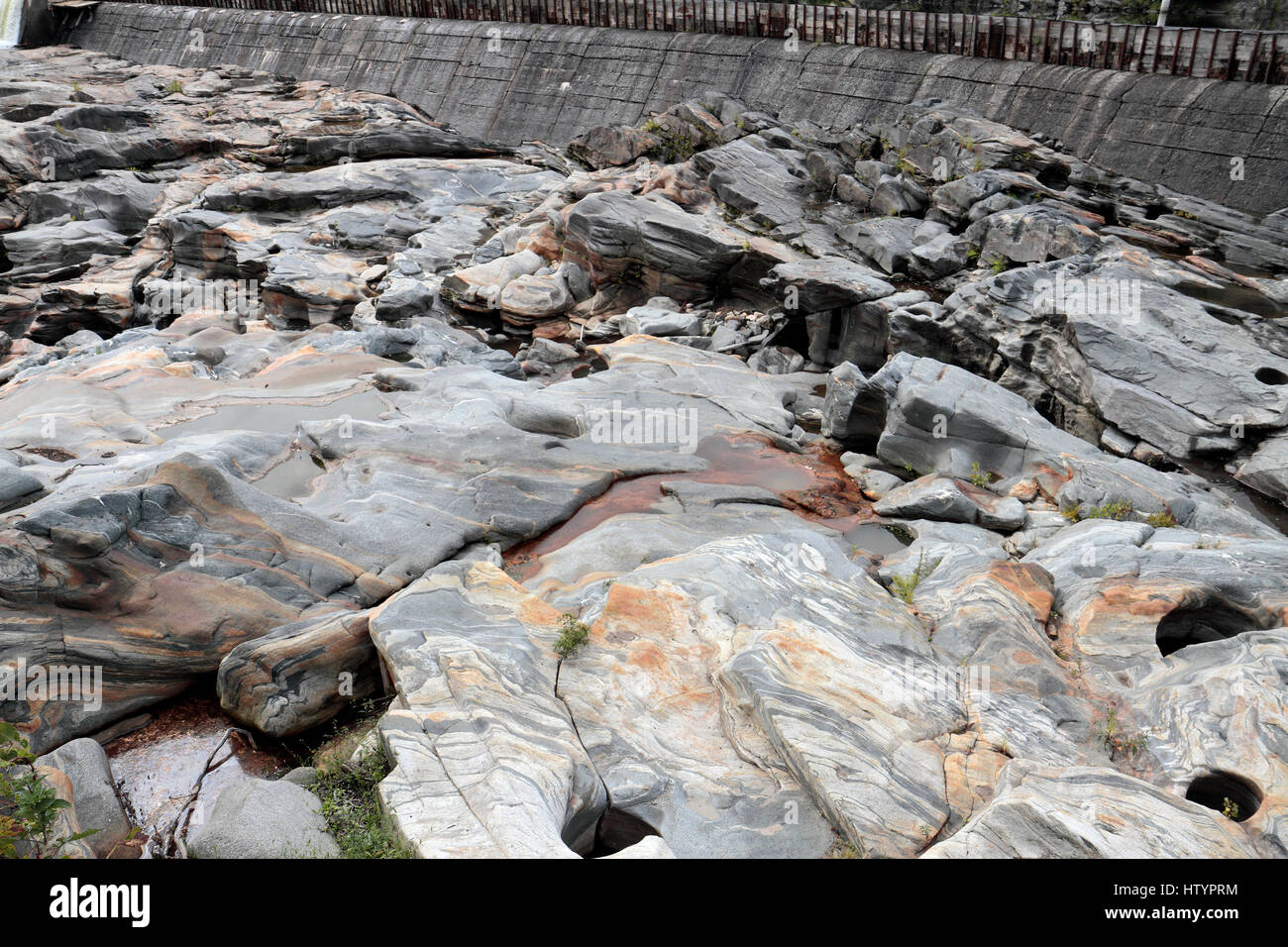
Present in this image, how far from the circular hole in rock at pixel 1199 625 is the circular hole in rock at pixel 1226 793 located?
1.79m

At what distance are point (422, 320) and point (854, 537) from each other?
428 inches

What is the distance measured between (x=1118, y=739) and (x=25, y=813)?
7.74 meters

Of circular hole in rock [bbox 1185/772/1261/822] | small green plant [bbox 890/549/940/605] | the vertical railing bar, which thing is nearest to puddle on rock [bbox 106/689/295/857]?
small green plant [bbox 890/549/940/605]

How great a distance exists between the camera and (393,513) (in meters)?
10.2

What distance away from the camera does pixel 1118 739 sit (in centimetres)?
711

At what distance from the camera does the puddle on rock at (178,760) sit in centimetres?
723

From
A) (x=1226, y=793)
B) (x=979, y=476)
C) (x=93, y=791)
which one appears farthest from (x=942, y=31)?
(x=93, y=791)

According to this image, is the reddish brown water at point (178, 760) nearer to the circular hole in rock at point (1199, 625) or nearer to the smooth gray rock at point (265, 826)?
the smooth gray rock at point (265, 826)

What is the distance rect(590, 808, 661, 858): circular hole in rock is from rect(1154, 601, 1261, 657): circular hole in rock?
201 inches

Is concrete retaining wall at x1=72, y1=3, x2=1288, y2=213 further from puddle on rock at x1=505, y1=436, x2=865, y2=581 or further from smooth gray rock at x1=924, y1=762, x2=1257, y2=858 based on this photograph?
smooth gray rock at x1=924, y1=762, x2=1257, y2=858

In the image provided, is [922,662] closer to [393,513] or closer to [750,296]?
[393,513]

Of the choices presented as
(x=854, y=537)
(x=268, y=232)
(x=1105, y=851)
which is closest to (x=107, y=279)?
(x=268, y=232)

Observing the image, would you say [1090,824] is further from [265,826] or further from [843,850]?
[265,826]

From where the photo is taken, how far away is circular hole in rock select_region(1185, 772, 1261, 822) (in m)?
6.47
